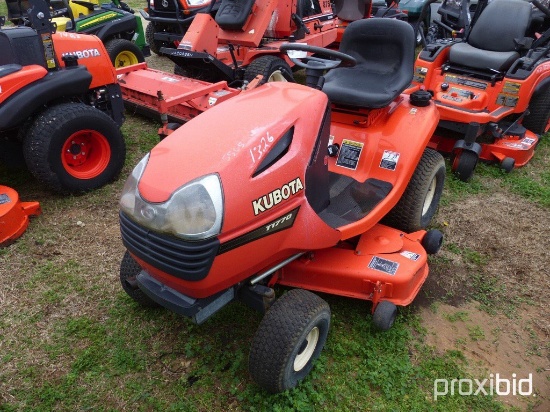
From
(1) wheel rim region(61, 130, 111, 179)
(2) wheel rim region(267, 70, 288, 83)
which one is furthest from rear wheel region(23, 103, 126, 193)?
(2) wheel rim region(267, 70, 288, 83)

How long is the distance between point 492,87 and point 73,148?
3898 mm

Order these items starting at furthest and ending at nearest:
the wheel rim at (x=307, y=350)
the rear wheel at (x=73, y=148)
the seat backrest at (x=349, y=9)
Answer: the seat backrest at (x=349, y=9), the rear wheel at (x=73, y=148), the wheel rim at (x=307, y=350)

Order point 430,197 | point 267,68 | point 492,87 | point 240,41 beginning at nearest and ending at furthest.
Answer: point 430,197 → point 492,87 → point 267,68 → point 240,41

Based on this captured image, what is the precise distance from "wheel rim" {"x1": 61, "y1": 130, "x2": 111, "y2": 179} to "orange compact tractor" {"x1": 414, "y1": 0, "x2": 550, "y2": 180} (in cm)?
305

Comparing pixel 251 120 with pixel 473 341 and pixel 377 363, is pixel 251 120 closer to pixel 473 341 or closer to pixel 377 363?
pixel 377 363

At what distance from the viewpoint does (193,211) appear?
1816 millimetres

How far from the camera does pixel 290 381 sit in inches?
86.0

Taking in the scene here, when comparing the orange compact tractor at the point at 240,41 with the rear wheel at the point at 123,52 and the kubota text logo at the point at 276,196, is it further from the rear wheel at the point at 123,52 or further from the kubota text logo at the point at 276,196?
the kubota text logo at the point at 276,196

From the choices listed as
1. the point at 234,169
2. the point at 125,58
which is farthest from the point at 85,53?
the point at 234,169

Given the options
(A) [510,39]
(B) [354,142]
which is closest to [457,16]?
(A) [510,39]

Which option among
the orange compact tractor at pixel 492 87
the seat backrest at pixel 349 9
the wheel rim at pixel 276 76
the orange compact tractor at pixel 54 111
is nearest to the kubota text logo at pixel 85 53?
the orange compact tractor at pixel 54 111

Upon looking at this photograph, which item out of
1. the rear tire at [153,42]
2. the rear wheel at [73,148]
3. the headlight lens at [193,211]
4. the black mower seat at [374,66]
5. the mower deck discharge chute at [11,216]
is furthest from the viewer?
the rear tire at [153,42]

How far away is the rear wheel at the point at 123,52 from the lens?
624 centimetres

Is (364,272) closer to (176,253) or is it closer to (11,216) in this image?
(176,253)
